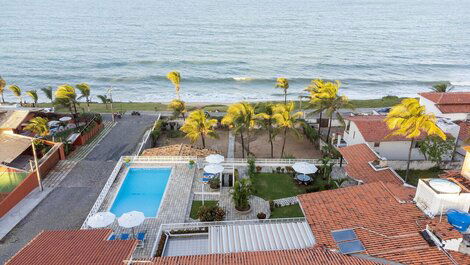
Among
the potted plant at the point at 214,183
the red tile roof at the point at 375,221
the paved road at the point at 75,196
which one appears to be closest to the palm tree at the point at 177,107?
the paved road at the point at 75,196

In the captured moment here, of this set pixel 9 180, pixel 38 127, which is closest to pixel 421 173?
pixel 9 180

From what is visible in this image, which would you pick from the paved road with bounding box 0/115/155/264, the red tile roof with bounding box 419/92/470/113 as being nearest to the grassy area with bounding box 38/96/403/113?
the paved road with bounding box 0/115/155/264

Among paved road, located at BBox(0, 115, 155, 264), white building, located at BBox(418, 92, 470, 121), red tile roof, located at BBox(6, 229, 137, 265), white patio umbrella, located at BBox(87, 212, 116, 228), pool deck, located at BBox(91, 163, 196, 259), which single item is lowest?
paved road, located at BBox(0, 115, 155, 264)

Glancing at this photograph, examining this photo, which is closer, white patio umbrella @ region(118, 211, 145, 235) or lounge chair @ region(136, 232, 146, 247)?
white patio umbrella @ region(118, 211, 145, 235)

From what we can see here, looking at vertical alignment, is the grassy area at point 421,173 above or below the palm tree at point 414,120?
below

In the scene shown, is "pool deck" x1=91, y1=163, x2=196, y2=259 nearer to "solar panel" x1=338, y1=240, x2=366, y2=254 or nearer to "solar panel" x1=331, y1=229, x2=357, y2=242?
"solar panel" x1=331, y1=229, x2=357, y2=242

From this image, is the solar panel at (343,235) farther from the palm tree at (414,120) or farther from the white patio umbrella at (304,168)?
the palm tree at (414,120)
